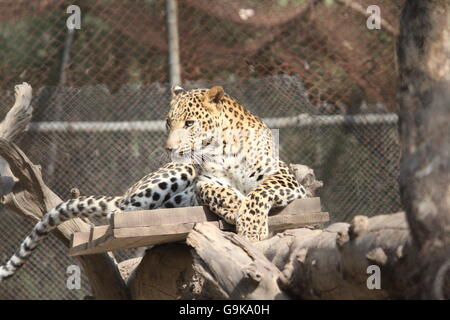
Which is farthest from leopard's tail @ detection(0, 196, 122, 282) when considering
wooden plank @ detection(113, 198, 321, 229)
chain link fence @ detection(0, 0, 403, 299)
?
chain link fence @ detection(0, 0, 403, 299)

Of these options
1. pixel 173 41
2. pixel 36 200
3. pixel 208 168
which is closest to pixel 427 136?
pixel 208 168

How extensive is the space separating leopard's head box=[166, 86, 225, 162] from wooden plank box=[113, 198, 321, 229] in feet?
1.50

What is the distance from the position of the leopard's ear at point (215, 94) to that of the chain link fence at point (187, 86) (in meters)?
2.51

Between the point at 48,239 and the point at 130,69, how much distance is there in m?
1.99

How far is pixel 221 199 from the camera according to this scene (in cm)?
547

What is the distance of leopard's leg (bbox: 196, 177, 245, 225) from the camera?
5.41 metres

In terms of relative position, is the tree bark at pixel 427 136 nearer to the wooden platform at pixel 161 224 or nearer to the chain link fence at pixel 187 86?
the wooden platform at pixel 161 224

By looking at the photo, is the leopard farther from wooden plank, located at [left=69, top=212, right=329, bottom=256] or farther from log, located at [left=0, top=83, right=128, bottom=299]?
log, located at [left=0, top=83, right=128, bottom=299]

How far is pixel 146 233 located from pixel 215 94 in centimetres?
128

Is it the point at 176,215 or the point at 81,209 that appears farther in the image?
the point at 81,209

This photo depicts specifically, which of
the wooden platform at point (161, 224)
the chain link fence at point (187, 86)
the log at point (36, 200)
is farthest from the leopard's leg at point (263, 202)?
the chain link fence at point (187, 86)

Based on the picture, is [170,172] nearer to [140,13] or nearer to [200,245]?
[200,245]

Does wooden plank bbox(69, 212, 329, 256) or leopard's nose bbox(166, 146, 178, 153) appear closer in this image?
wooden plank bbox(69, 212, 329, 256)

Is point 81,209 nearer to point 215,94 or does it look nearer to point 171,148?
point 171,148
